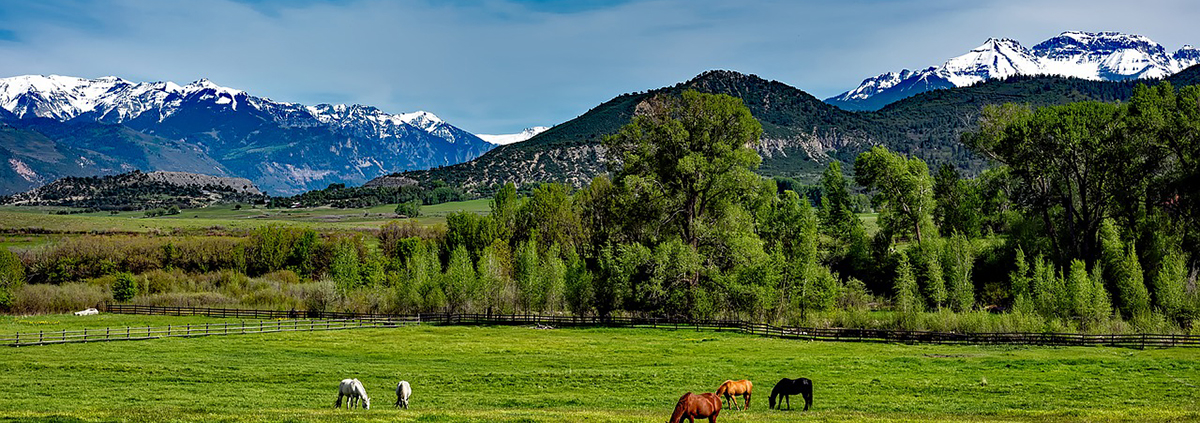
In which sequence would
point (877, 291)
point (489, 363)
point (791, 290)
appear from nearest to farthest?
point (489, 363) < point (791, 290) < point (877, 291)

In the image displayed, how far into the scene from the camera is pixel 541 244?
85.1 meters

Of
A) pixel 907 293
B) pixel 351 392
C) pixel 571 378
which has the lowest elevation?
pixel 571 378

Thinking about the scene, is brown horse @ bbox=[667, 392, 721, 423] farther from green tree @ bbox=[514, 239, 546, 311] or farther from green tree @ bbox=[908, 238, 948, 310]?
green tree @ bbox=[514, 239, 546, 311]

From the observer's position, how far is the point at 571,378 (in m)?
32.8

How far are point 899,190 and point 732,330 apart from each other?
3089 centimetres

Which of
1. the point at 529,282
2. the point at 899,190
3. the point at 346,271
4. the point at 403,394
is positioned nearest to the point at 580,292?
the point at 529,282

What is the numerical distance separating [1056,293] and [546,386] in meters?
44.9

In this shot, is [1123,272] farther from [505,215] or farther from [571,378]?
[505,215]

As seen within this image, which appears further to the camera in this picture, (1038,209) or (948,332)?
(1038,209)

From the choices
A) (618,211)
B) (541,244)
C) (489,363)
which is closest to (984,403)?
(489,363)

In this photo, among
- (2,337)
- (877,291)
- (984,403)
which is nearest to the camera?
(984,403)

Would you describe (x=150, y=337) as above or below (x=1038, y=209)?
below

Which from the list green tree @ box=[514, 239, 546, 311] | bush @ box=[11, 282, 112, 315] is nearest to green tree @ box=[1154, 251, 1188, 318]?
green tree @ box=[514, 239, 546, 311]

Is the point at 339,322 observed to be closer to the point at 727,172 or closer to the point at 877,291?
the point at 727,172
